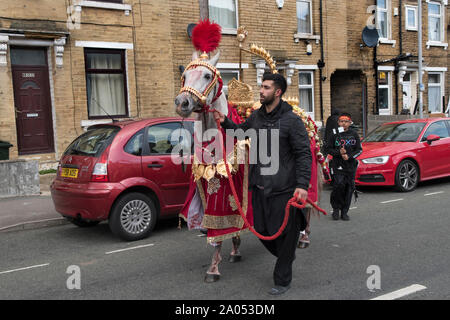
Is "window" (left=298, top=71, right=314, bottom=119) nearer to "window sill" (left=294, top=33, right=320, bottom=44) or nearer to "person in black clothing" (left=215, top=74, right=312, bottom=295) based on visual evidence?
"window sill" (left=294, top=33, right=320, bottom=44)

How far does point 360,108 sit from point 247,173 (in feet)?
55.5

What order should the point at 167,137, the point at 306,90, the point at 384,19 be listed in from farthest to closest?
the point at 384,19 < the point at 306,90 < the point at 167,137

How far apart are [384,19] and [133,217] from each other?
18220mm

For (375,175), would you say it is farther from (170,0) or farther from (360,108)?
(360,108)

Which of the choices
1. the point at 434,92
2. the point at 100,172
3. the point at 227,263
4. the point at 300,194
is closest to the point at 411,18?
the point at 434,92

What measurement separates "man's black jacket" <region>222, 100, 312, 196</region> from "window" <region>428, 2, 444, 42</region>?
71.3 ft

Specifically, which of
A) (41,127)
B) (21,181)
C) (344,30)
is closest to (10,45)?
(41,127)

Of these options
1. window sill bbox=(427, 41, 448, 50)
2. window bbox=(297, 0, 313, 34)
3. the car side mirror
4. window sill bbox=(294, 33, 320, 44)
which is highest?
window bbox=(297, 0, 313, 34)

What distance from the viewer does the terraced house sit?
1234 centimetres

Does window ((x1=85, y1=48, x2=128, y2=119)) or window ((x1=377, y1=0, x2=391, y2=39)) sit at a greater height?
window ((x1=377, y1=0, x2=391, y2=39))

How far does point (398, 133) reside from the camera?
455 inches

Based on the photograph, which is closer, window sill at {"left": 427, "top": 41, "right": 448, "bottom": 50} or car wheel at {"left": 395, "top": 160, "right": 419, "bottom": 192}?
car wheel at {"left": 395, "top": 160, "right": 419, "bottom": 192}

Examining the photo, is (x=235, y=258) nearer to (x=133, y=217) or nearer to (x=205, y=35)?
(x=133, y=217)

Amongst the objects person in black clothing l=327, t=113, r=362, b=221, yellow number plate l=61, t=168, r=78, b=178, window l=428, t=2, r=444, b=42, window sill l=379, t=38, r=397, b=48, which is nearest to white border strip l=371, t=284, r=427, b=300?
person in black clothing l=327, t=113, r=362, b=221
